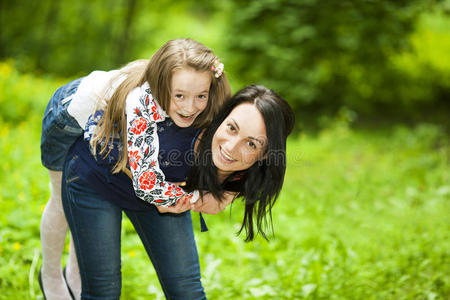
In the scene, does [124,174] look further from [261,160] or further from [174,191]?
[261,160]

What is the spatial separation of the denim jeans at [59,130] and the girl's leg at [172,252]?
1.59 feet

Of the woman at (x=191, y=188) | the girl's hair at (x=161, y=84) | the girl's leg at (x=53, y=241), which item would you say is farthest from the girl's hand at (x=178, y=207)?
the girl's leg at (x=53, y=241)

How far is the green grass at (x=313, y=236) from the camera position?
2.84 meters

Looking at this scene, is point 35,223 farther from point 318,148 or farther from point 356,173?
point 318,148

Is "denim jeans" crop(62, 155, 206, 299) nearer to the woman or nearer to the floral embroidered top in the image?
the woman

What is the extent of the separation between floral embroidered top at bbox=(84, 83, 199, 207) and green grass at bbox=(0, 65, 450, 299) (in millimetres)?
751

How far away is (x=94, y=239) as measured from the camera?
1.87m

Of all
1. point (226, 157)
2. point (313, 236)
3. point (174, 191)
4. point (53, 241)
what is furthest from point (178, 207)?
point (313, 236)

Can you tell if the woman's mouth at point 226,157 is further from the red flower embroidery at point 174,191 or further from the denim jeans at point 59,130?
the denim jeans at point 59,130

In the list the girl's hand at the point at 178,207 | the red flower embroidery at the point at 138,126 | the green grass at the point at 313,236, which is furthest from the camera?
the green grass at the point at 313,236

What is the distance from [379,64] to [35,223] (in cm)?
740

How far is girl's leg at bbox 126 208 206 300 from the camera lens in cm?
192

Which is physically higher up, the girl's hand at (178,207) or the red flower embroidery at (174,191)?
the red flower embroidery at (174,191)

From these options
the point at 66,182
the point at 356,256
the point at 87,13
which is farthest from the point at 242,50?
the point at 87,13
